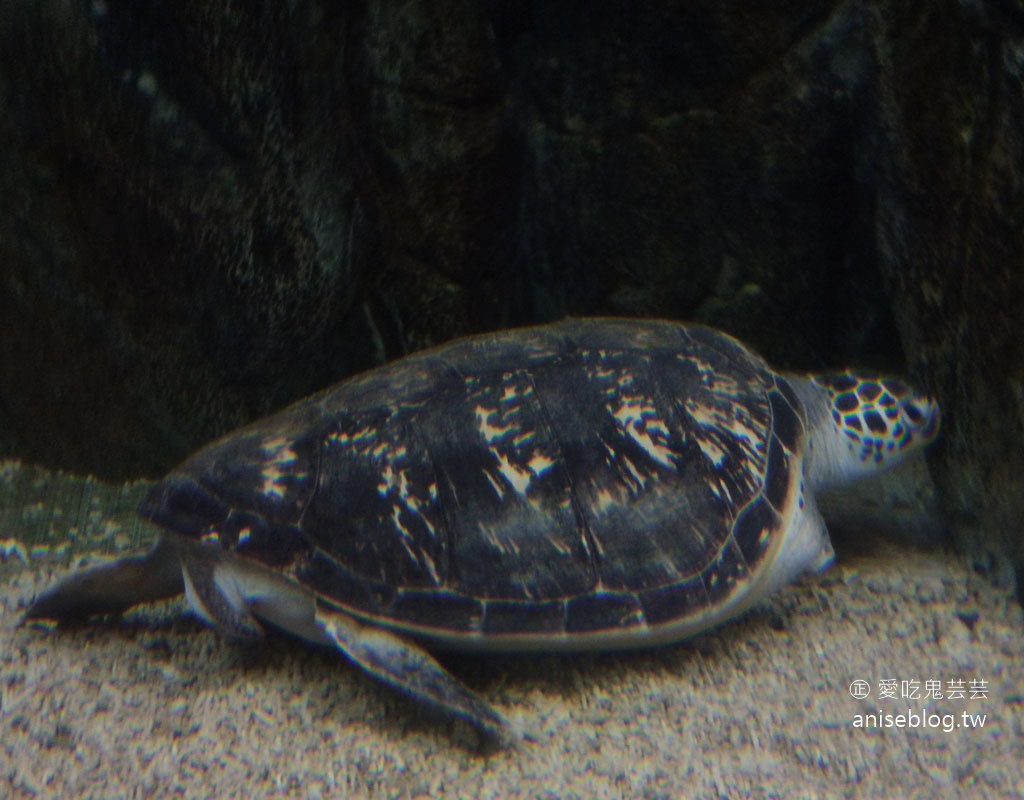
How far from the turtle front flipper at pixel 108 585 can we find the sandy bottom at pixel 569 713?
75mm

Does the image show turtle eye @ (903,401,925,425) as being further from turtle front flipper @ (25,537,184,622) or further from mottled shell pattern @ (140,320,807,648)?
turtle front flipper @ (25,537,184,622)

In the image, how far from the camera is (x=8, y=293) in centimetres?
296

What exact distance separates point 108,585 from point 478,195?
2.26 meters

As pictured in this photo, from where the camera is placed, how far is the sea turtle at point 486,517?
2.25 meters

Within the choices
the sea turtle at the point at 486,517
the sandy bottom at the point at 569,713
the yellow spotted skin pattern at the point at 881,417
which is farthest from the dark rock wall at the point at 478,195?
the sea turtle at the point at 486,517

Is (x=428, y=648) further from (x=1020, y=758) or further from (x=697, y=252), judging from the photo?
(x=697, y=252)

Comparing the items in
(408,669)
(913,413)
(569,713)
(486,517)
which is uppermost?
(486,517)

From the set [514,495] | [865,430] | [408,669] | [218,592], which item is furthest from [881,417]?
[218,592]

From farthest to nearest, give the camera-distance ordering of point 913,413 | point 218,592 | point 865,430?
point 865,430 → point 913,413 → point 218,592

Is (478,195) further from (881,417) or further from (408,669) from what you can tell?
(408,669)

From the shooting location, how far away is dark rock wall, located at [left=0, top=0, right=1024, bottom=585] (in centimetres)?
256

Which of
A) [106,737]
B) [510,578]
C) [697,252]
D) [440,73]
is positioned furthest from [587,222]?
[106,737]

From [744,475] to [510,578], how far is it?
0.87m

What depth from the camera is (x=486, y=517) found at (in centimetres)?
235
